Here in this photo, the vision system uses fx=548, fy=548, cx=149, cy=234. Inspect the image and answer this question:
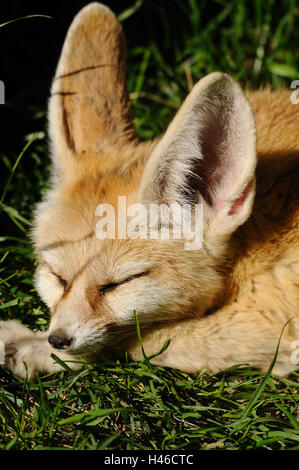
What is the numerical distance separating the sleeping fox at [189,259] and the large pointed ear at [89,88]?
251mm

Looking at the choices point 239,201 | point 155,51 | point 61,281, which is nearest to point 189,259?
point 239,201

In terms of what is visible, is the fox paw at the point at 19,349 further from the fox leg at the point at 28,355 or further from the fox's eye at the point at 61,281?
the fox's eye at the point at 61,281

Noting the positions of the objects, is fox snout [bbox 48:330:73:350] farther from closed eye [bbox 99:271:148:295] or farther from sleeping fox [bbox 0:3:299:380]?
closed eye [bbox 99:271:148:295]

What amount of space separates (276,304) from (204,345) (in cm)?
47

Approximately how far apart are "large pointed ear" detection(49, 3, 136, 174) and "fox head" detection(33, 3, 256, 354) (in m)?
0.26

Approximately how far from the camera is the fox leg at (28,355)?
3.22 metres

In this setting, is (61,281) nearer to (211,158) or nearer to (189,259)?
(189,259)

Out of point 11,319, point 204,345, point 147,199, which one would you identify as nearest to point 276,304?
point 204,345

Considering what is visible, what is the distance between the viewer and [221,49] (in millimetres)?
5762

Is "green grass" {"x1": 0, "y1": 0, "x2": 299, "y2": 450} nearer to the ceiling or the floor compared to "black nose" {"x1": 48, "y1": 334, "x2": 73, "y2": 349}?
nearer to the floor

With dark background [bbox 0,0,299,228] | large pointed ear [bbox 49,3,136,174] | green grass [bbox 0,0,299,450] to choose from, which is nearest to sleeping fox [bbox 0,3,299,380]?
green grass [bbox 0,0,299,450]

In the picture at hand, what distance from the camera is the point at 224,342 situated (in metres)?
3.10

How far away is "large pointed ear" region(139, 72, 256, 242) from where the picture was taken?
105 inches

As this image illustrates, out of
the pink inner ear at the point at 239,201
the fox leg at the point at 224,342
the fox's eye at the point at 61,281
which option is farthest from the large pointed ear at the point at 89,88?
the fox leg at the point at 224,342
